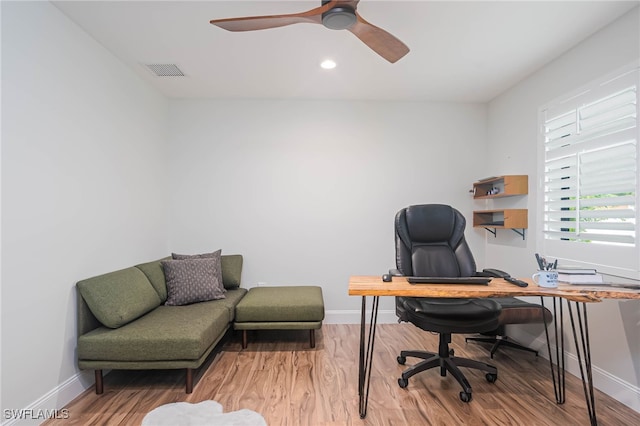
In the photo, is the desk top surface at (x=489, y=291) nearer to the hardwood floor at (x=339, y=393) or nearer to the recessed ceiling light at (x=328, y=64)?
the hardwood floor at (x=339, y=393)

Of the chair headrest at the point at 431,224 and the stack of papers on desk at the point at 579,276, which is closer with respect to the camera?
the stack of papers on desk at the point at 579,276

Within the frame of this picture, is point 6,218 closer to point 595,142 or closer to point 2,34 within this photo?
point 2,34

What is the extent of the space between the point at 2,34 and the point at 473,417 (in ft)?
11.9

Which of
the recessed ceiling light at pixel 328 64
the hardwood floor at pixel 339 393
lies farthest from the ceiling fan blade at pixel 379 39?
the hardwood floor at pixel 339 393

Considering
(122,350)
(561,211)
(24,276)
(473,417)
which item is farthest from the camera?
(561,211)

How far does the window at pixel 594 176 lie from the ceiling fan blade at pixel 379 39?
1654mm

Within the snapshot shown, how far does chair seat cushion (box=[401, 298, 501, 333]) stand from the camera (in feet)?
7.04

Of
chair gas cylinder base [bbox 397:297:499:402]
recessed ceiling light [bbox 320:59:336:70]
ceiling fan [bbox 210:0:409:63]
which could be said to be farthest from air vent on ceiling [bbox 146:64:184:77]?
chair gas cylinder base [bbox 397:297:499:402]

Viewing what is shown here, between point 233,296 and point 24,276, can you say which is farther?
point 233,296

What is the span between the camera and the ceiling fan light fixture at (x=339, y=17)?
64.5 inches

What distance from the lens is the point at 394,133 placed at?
393cm

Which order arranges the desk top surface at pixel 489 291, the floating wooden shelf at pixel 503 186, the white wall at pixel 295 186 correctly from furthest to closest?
the white wall at pixel 295 186 → the floating wooden shelf at pixel 503 186 → the desk top surface at pixel 489 291

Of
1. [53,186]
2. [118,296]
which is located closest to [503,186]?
[118,296]

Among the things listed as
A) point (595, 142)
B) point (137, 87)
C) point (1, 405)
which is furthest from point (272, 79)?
point (1, 405)
